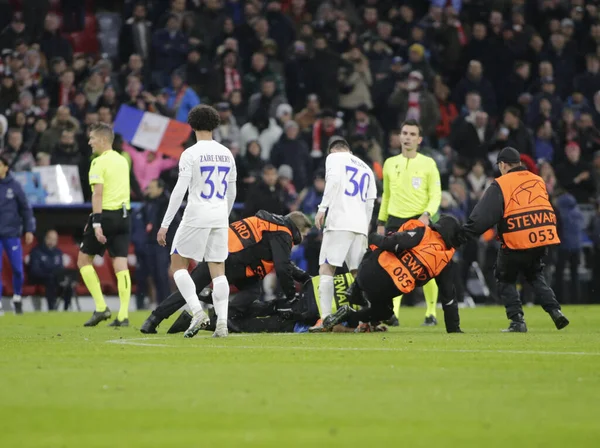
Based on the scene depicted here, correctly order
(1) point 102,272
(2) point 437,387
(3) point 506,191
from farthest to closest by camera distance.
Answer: (1) point 102,272 < (3) point 506,191 < (2) point 437,387

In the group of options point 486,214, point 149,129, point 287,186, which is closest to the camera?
point 486,214

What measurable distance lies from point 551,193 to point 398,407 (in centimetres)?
1840

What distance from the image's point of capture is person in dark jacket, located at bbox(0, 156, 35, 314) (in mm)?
21094

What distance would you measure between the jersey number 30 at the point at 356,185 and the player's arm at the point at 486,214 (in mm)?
1350

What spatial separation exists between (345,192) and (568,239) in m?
11.1

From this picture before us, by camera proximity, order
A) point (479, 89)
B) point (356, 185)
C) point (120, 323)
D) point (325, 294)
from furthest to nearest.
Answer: point (479, 89) < point (120, 323) < point (356, 185) < point (325, 294)

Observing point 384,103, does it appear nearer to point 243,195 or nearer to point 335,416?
point 243,195

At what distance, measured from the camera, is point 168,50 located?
26812mm

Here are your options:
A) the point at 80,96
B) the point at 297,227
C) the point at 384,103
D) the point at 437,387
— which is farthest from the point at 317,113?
the point at 437,387

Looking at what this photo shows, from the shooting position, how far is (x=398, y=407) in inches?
296

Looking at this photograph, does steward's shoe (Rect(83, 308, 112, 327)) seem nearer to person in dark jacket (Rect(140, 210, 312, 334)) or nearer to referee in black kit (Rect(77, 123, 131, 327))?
referee in black kit (Rect(77, 123, 131, 327))

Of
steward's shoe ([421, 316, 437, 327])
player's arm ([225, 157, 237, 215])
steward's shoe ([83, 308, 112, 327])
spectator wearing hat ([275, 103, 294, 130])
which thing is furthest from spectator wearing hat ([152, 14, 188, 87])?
player's arm ([225, 157, 237, 215])

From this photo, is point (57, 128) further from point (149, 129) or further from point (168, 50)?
point (168, 50)

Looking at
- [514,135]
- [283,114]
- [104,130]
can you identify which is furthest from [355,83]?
[104,130]
